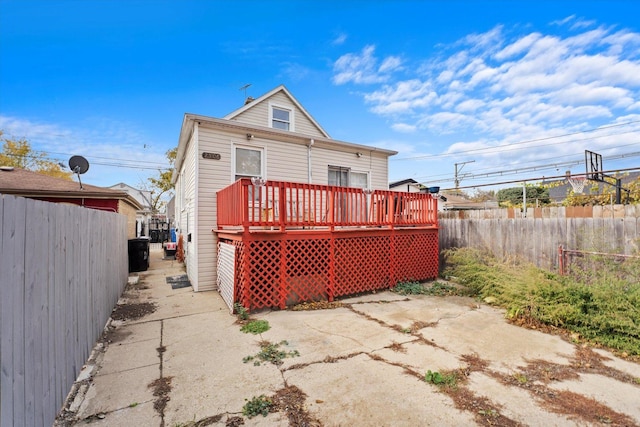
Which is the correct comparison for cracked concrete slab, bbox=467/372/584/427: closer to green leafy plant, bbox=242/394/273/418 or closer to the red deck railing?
green leafy plant, bbox=242/394/273/418

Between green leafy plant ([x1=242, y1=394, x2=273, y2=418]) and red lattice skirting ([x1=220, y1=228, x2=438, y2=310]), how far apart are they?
234cm

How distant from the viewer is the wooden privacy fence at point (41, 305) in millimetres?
1519

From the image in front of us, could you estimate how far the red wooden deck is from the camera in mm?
4805

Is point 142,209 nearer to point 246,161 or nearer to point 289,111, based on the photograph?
point 289,111

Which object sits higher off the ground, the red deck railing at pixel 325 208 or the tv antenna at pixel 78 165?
the tv antenna at pixel 78 165

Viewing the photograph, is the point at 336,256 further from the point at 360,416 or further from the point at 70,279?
the point at 70,279

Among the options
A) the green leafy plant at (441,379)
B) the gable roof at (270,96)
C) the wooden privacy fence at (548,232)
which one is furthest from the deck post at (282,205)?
the gable roof at (270,96)

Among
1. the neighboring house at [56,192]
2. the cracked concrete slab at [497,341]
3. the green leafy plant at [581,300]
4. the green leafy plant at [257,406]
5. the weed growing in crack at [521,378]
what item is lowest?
the cracked concrete slab at [497,341]

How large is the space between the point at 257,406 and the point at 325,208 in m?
4.45

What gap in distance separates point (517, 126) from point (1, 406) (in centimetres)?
1693

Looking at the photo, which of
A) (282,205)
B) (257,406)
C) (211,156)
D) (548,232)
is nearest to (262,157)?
(211,156)

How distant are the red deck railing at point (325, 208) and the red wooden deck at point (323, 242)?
0.02 m

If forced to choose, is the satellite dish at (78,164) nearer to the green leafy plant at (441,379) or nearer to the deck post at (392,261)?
the deck post at (392,261)

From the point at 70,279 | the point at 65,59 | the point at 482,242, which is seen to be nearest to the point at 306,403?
the point at 70,279
